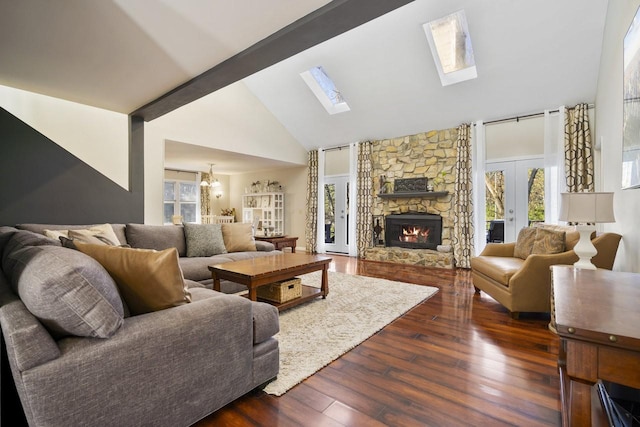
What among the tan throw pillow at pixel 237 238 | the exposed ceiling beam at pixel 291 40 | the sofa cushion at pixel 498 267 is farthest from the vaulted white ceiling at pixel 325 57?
the sofa cushion at pixel 498 267

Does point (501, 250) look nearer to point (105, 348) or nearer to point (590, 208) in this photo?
point (590, 208)

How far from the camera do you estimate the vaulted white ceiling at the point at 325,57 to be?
2158 mm

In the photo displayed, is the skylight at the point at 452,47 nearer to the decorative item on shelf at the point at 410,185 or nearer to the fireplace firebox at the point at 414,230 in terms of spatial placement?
the decorative item on shelf at the point at 410,185

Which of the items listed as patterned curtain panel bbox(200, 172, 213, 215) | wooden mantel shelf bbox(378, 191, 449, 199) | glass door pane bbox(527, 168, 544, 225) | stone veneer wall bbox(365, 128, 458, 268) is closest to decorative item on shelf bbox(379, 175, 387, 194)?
stone veneer wall bbox(365, 128, 458, 268)

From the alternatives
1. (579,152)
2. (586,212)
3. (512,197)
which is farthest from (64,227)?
(579,152)

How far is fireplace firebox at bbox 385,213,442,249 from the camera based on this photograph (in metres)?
5.90


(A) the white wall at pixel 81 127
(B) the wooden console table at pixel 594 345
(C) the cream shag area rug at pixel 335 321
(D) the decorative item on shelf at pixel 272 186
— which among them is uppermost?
(A) the white wall at pixel 81 127

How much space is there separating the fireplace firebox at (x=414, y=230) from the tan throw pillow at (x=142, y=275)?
5.31m

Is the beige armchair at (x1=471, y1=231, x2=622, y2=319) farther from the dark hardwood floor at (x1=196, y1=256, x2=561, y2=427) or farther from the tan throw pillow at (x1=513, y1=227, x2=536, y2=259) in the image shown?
the tan throw pillow at (x1=513, y1=227, x2=536, y2=259)

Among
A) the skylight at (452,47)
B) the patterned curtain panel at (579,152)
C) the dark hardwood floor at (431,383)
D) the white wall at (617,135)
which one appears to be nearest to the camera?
the dark hardwood floor at (431,383)

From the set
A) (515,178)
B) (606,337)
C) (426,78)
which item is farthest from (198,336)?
(515,178)

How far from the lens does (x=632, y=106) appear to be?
2.02 metres

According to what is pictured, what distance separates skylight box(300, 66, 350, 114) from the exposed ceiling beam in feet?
10.1

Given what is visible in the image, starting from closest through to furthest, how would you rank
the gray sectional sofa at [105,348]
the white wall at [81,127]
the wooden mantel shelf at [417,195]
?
the gray sectional sofa at [105,348], the white wall at [81,127], the wooden mantel shelf at [417,195]
